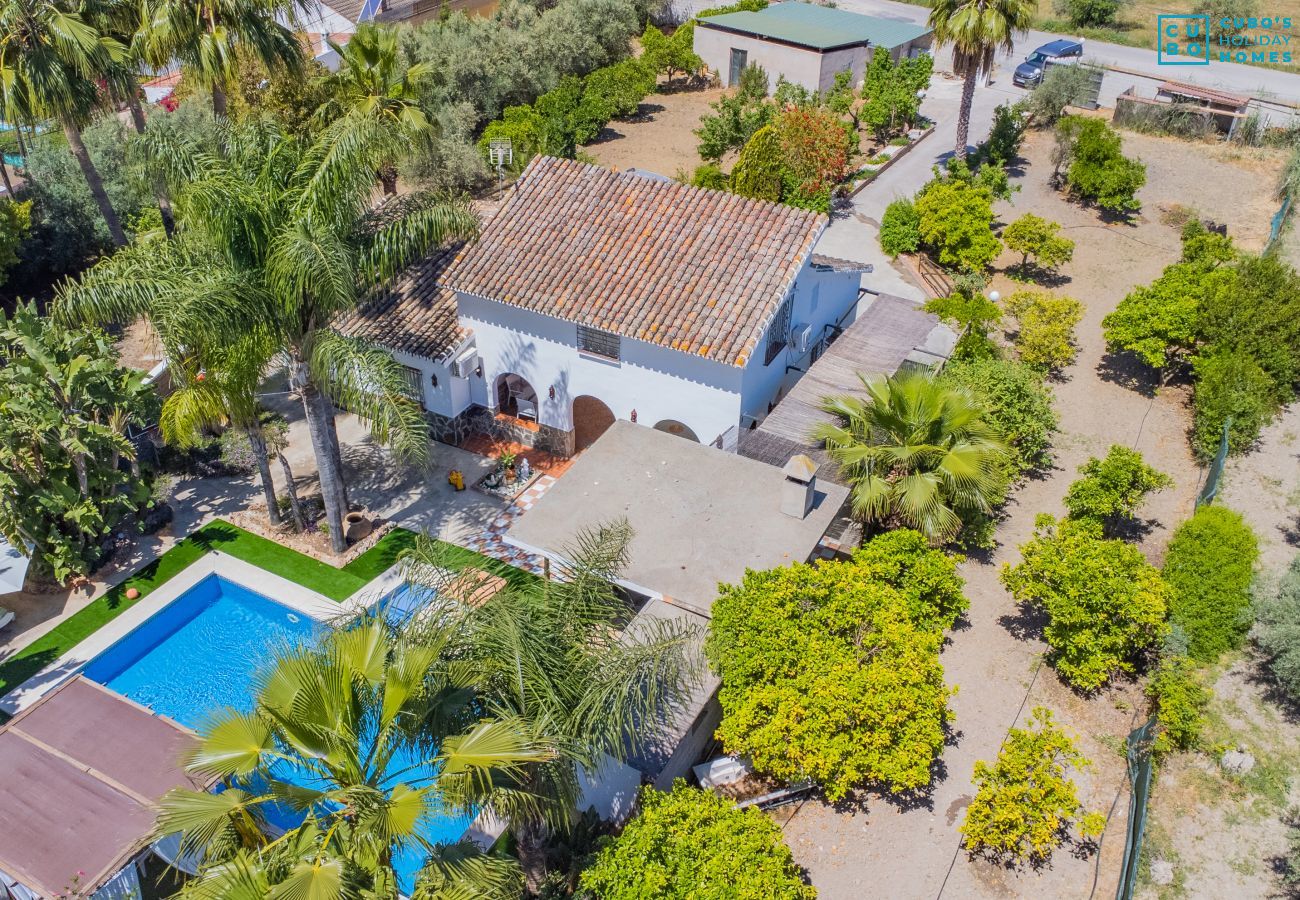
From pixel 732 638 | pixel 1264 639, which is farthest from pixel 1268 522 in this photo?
pixel 732 638

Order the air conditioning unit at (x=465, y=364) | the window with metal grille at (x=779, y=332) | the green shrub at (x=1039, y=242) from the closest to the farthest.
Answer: the window with metal grille at (x=779, y=332) < the air conditioning unit at (x=465, y=364) < the green shrub at (x=1039, y=242)

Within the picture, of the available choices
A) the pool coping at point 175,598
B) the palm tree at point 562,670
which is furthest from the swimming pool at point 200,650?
the palm tree at point 562,670

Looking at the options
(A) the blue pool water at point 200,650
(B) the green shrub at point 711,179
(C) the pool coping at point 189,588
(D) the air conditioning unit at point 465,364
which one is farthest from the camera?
(B) the green shrub at point 711,179

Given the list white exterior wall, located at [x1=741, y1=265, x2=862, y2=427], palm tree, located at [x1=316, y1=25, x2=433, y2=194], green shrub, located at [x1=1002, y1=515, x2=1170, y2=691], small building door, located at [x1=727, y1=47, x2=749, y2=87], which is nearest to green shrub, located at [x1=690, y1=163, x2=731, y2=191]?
white exterior wall, located at [x1=741, y1=265, x2=862, y2=427]

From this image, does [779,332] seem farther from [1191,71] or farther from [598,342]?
[1191,71]

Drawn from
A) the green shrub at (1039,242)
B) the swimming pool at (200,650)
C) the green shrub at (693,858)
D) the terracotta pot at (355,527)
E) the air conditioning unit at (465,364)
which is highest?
the air conditioning unit at (465,364)

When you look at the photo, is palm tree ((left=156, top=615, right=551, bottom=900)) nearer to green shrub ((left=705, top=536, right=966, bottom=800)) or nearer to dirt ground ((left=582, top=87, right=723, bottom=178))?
green shrub ((left=705, top=536, right=966, bottom=800))

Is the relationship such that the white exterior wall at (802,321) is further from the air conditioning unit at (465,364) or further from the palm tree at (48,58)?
the palm tree at (48,58)
